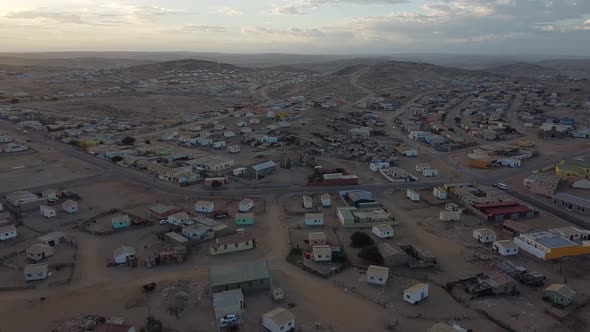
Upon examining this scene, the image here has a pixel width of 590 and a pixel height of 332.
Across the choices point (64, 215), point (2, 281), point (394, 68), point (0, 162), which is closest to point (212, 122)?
point (0, 162)

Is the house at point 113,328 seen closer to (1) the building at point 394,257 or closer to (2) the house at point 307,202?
(1) the building at point 394,257

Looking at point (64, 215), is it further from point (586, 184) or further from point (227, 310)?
point (586, 184)

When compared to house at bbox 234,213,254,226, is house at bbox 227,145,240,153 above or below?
above

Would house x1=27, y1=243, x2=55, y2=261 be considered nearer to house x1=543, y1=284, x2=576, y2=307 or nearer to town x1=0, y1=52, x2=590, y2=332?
town x1=0, y1=52, x2=590, y2=332

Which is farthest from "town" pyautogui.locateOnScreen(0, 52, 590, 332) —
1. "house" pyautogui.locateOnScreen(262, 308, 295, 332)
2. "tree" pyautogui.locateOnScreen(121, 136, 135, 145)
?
"tree" pyautogui.locateOnScreen(121, 136, 135, 145)

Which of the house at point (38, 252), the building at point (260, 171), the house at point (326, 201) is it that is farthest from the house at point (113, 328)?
the building at point (260, 171)

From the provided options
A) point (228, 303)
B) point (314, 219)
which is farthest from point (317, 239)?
point (228, 303)
